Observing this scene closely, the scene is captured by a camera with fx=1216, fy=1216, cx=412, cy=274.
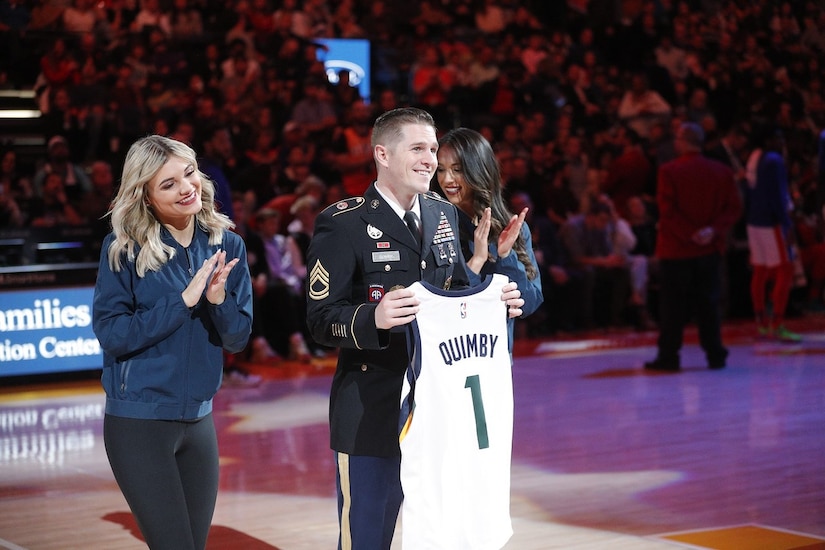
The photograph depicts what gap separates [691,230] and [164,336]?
7.83m

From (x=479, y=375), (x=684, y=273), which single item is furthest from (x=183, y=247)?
(x=684, y=273)

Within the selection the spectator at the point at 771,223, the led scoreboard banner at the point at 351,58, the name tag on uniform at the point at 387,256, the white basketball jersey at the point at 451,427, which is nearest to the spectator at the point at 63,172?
the led scoreboard banner at the point at 351,58

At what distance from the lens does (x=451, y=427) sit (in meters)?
4.11

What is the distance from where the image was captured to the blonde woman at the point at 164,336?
411 cm

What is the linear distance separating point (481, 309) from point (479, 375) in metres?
0.23

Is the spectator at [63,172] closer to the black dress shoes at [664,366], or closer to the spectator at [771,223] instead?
the black dress shoes at [664,366]

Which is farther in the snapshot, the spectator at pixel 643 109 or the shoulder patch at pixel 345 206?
the spectator at pixel 643 109

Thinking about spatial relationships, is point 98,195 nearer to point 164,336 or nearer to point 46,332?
point 46,332

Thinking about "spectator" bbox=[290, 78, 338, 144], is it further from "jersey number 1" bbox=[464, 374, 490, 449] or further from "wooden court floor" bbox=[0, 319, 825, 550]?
"jersey number 1" bbox=[464, 374, 490, 449]

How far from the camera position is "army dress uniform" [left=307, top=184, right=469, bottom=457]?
165 inches

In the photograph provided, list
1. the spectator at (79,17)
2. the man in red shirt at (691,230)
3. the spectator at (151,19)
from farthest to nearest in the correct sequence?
the spectator at (151,19) → the spectator at (79,17) → the man in red shirt at (691,230)

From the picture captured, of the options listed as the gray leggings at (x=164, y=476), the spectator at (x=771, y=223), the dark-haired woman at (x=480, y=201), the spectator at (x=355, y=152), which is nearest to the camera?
the gray leggings at (x=164, y=476)

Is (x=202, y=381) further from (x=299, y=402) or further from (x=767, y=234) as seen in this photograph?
(x=767, y=234)

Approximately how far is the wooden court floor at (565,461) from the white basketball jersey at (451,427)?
1.89 metres
